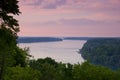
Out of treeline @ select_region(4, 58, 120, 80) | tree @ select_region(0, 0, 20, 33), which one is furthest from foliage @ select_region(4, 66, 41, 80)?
tree @ select_region(0, 0, 20, 33)

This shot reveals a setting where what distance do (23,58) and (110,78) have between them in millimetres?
23500

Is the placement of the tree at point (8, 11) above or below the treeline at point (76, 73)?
above

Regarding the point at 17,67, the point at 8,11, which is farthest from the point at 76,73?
the point at 8,11

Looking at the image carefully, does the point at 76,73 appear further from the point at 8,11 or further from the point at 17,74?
the point at 8,11

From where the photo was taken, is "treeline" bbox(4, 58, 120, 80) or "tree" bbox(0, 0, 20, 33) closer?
"tree" bbox(0, 0, 20, 33)

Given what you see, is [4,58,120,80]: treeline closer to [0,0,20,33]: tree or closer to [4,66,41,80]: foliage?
[4,66,41,80]: foliage

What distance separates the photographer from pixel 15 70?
52062 millimetres

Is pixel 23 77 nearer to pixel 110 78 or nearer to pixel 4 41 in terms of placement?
pixel 110 78

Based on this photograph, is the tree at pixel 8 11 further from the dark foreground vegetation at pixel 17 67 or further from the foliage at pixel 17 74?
the foliage at pixel 17 74

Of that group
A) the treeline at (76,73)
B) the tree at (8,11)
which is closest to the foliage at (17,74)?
the treeline at (76,73)

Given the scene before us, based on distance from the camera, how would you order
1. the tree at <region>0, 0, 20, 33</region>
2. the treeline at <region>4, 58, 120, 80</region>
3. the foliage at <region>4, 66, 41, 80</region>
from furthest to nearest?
the treeline at <region>4, 58, 120, 80</region>, the foliage at <region>4, 66, 41, 80</region>, the tree at <region>0, 0, 20, 33</region>

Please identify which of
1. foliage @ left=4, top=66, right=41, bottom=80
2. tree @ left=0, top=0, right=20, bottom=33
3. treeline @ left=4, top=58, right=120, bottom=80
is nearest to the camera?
tree @ left=0, top=0, right=20, bottom=33

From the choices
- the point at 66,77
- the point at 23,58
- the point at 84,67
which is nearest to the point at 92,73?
the point at 84,67

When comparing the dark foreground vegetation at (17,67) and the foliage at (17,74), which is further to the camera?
the foliage at (17,74)
